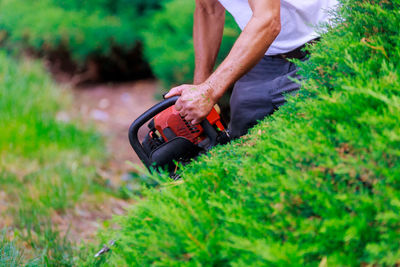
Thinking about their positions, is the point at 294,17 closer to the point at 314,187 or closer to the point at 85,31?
the point at 314,187

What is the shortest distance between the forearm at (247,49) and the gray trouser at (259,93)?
1.37 ft

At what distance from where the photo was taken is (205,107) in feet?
6.51

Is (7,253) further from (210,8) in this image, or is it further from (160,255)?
(210,8)

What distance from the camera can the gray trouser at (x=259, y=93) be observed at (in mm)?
2363

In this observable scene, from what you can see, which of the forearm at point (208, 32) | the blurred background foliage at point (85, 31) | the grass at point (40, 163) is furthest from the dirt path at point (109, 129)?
the forearm at point (208, 32)

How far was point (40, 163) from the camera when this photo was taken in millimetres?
4434

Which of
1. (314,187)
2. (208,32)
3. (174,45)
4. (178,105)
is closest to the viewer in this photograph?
(314,187)

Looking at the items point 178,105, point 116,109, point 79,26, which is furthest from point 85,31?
point 178,105

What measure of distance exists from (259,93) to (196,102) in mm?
624

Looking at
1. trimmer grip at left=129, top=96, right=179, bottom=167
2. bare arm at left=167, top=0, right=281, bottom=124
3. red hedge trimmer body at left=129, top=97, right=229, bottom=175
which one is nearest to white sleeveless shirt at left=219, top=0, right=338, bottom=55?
bare arm at left=167, top=0, right=281, bottom=124

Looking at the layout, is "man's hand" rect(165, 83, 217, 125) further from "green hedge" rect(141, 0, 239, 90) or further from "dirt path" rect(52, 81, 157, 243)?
"green hedge" rect(141, 0, 239, 90)

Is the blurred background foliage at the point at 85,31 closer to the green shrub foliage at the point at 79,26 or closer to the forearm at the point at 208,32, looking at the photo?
the green shrub foliage at the point at 79,26

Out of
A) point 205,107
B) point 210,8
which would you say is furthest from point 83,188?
point 205,107

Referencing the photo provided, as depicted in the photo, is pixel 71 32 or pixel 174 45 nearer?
pixel 174 45
